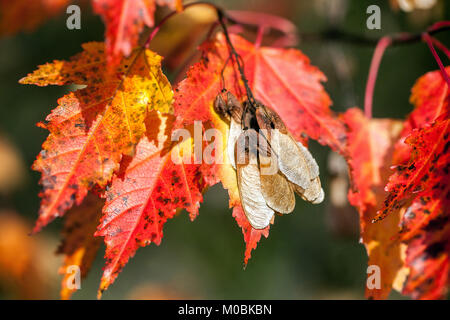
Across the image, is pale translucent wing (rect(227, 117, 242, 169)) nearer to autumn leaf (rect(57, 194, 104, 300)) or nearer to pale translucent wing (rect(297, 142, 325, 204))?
pale translucent wing (rect(297, 142, 325, 204))

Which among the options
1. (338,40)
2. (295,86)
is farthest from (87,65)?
(338,40)

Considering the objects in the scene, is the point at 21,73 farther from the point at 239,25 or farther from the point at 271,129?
the point at 271,129

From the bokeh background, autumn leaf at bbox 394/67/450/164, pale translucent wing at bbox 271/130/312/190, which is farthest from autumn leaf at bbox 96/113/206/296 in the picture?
the bokeh background

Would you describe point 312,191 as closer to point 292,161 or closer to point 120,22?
point 292,161

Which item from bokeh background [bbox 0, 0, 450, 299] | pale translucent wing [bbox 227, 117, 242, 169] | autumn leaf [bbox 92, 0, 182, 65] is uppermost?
bokeh background [bbox 0, 0, 450, 299]

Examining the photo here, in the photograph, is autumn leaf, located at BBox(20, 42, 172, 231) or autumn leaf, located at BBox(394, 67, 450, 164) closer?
autumn leaf, located at BBox(20, 42, 172, 231)

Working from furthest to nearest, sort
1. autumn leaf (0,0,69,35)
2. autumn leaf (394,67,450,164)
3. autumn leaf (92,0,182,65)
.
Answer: autumn leaf (0,0,69,35)
autumn leaf (394,67,450,164)
autumn leaf (92,0,182,65)

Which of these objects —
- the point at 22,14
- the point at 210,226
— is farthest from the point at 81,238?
the point at 210,226

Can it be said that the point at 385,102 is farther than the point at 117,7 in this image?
Yes
